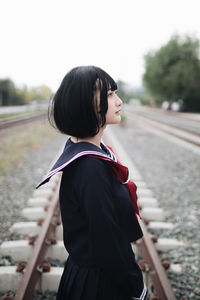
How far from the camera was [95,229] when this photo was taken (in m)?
1.04

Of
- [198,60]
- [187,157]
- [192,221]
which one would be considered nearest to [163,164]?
[187,157]

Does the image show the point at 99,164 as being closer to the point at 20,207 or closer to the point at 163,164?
the point at 20,207

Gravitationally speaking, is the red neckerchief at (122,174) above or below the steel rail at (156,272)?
above

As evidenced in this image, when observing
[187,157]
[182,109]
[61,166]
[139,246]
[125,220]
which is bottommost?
[182,109]

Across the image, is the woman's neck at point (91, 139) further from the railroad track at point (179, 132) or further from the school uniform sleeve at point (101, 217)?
the railroad track at point (179, 132)

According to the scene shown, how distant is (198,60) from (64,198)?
4205cm

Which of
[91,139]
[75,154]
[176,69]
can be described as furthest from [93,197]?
[176,69]

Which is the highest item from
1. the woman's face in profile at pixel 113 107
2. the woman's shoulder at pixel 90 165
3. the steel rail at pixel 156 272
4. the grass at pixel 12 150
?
the woman's face in profile at pixel 113 107

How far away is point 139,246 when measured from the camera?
2.81 meters

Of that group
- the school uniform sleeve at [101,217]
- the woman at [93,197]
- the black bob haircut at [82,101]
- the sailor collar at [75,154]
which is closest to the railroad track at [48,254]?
the woman at [93,197]

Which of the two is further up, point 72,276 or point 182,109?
point 72,276

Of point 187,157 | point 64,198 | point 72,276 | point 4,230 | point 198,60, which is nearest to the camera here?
point 64,198

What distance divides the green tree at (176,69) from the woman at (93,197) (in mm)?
38278

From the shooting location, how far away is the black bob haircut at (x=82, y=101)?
1096 millimetres
